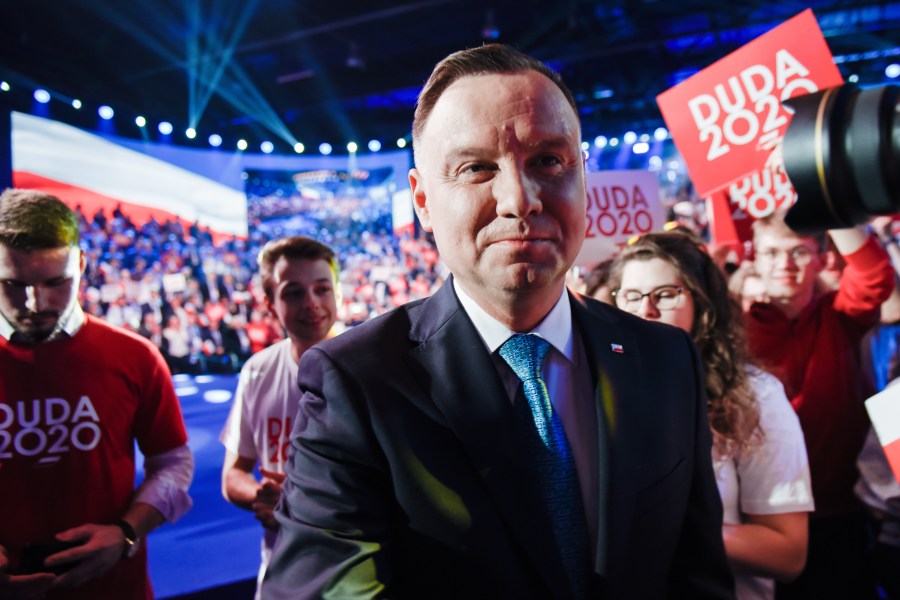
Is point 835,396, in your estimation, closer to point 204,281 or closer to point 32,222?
point 32,222

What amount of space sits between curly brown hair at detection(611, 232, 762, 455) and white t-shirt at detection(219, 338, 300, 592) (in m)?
1.20

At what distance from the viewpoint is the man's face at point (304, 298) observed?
2.39 metres

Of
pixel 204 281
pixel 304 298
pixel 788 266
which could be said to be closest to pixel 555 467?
pixel 304 298

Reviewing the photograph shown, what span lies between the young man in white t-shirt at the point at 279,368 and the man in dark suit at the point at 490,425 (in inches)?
55.6

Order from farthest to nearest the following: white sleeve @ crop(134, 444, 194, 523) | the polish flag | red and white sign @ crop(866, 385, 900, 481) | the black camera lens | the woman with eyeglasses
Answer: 1. the polish flag
2. white sleeve @ crop(134, 444, 194, 523)
3. the woman with eyeglasses
4. red and white sign @ crop(866, 385, 900, 481)
5. the black camera lens

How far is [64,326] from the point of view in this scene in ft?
6.09

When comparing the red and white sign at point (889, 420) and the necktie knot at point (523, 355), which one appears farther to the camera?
the red and white sign at point (889, 420)

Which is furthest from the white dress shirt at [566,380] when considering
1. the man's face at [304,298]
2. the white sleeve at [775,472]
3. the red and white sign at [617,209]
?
the red and white sign at [617,209]

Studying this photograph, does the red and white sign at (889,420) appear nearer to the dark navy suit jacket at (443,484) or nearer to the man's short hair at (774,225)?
the dark navy suit jacket at (443,484)

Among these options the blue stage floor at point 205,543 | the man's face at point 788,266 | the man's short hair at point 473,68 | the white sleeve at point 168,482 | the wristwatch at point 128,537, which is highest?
the man's short hair at point 473,68

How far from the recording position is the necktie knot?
98cm

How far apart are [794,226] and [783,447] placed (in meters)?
0.94

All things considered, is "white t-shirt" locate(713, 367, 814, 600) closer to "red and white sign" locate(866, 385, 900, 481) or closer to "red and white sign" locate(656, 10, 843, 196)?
"red and white sign" locate(866, 385, 900, 481)

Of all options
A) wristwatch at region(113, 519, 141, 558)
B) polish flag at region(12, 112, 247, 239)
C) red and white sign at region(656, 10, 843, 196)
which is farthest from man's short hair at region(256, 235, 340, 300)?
polish flag at region(12, 112, 247, 239)
